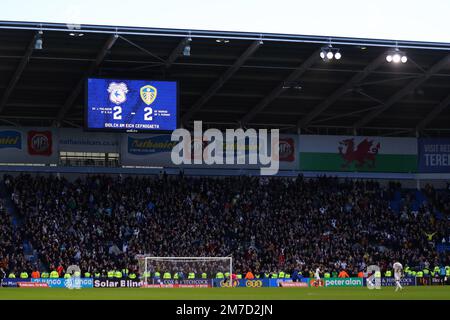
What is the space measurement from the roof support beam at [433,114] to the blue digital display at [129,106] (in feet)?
67.3

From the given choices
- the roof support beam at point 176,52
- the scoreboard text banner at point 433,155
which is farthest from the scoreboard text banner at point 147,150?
the scoreboard text banner at point 433,155

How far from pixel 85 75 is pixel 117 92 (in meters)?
4.92

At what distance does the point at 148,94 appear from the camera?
4322 centimetres

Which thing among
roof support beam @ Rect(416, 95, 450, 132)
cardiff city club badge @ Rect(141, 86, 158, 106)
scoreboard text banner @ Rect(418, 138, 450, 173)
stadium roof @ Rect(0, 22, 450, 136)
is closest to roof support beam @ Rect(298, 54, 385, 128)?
stadium roof @ Rect(0, 22, 450, 136)

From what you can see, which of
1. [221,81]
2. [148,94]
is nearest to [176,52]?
[148,94]

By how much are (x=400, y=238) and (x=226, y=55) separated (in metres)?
18.9

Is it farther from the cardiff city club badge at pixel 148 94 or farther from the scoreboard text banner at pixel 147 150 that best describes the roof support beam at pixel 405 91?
the cardiff city club badge at pixel 148 94

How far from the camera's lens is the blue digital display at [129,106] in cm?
4253

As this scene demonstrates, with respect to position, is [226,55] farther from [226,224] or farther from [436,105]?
[436,105]

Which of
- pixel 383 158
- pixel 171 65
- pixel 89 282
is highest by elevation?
pixel 171 65

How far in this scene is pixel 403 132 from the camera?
60.6 meters

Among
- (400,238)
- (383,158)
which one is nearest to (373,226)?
(400,238)
